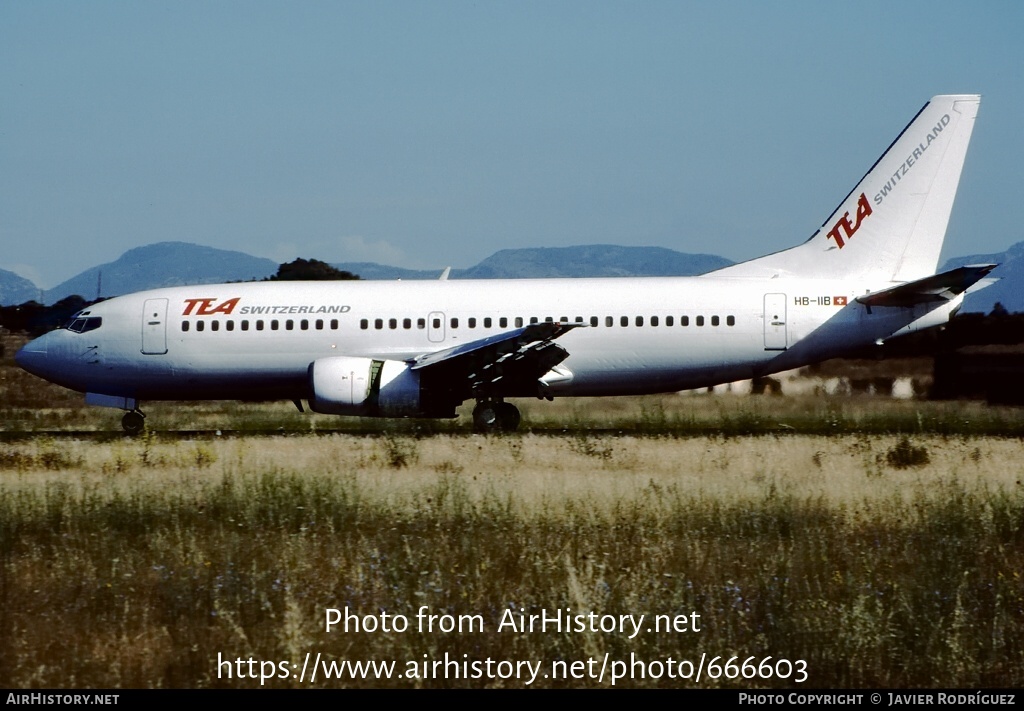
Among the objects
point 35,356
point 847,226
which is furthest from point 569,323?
point 35,356

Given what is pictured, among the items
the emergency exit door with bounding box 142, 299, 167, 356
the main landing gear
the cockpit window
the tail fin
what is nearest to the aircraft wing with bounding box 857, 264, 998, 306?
the tail fin

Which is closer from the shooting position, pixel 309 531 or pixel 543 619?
pixel 543 619

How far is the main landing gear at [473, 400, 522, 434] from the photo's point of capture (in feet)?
81.3

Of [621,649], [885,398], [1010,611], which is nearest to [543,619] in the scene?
[621,649]

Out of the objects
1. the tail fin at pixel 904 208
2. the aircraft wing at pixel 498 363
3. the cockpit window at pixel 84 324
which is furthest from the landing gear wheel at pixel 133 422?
the tail fin at pixel 904 208

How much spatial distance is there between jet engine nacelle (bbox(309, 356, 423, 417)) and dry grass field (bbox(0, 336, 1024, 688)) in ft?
15.6

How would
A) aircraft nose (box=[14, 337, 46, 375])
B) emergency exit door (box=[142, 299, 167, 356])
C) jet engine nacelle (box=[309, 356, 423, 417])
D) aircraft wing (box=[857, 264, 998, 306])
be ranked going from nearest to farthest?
aircraft wing (box=[857, 264, 998, 306])
jet engine nacelle (box=[309, 356, 423, 417])
emergency exit door (box=[142, 299, 167, 356])
aircraft nose (box=[14, 337, 46, 375])

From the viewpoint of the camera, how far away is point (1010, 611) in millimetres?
8570

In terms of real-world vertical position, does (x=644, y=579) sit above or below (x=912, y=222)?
below

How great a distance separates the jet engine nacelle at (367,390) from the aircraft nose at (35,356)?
696 centimetres

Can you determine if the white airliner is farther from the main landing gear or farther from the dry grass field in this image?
the dry grass field

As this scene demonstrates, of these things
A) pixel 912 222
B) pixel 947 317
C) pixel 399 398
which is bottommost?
pixel 399 398

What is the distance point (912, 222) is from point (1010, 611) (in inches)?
703

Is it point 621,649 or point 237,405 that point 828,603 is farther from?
point 237,405
